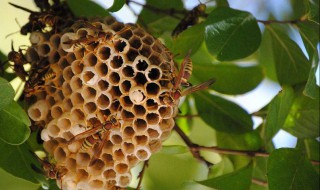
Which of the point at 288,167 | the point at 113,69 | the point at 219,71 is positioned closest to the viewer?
the point at 113,69

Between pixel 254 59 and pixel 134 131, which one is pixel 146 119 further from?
pixel 254 59

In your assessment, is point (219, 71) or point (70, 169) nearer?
point (70, 169)

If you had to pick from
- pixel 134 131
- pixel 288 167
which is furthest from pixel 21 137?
pixel 288 167

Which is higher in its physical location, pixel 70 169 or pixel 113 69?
pixel 113 69

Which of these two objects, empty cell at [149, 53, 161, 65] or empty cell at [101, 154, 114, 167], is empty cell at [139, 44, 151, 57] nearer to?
empty cell at [149, 53, 161, 65]

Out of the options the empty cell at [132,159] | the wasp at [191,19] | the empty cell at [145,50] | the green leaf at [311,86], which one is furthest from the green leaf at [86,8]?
the green leaf at [311,86]

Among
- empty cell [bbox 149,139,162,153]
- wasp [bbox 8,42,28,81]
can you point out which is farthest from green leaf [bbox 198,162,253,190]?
wasp [bbox 8,42,28,81]
